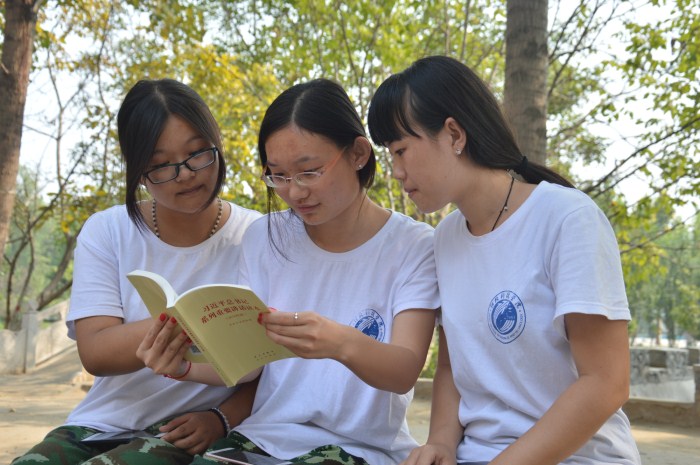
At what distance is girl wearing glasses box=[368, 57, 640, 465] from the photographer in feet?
A: 5.66

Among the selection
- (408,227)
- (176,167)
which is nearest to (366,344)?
(408,227)

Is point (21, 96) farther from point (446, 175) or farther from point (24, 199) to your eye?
point (24, 199)

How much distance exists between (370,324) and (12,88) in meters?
4.81

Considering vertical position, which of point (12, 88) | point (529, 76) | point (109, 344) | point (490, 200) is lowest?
point (109, 344)

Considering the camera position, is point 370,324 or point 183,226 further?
point 183,226

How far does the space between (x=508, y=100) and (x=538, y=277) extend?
291cm

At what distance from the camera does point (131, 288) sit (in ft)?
8.05

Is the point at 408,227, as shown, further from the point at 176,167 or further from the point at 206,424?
the point at 206,424

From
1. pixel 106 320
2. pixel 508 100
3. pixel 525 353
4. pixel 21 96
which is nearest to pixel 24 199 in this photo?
pixel 21 96

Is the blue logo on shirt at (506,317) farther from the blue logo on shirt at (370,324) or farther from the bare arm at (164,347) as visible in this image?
the bare arm at (164,347)

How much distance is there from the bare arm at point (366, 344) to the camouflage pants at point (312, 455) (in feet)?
0.71

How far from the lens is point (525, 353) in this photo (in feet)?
6.02

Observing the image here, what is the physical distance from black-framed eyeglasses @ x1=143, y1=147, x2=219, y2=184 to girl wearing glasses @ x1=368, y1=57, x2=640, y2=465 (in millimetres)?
584

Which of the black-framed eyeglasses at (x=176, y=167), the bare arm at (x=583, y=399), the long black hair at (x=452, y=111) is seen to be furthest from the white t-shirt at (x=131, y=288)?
the bare arm at (x=583, y=399)
